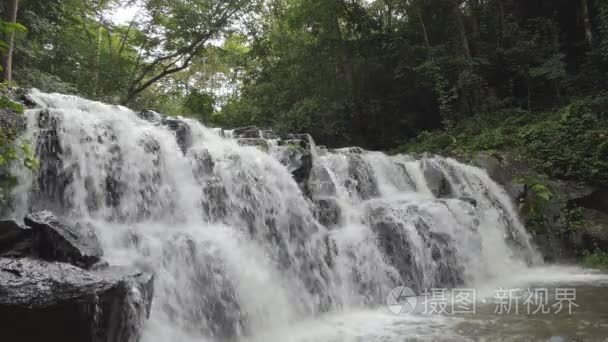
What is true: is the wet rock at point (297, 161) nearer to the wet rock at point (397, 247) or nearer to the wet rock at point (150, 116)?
the wet rock at point (397, 247)

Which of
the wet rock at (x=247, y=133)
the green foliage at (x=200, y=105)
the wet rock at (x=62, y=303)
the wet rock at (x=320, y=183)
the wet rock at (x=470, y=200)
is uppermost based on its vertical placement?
the green foliage at (x=200, y=105)

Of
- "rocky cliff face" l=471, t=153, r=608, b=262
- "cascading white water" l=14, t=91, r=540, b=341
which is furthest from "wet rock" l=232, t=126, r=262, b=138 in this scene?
"rocky cliff face" l=471, t=153, r=608, b=262

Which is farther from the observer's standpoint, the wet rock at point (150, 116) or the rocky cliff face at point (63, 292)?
the wet rock at point (150, 116)

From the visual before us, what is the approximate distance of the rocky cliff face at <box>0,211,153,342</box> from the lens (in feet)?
10.6

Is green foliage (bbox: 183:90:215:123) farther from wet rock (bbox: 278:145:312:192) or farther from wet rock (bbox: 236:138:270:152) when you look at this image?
wet rock (bbox: 278:145:312:192)

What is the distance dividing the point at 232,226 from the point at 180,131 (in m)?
2.66

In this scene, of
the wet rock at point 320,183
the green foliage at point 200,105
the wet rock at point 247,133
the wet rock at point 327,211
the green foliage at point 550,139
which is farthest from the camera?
the green foliage at point 200,105

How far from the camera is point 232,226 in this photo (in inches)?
258

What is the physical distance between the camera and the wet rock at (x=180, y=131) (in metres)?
8.05

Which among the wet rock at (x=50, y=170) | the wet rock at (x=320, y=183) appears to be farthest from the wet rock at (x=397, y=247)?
the wet rock at (x=50, y=170)

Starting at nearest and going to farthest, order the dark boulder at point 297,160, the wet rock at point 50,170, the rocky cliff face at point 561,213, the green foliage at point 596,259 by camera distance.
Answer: the wet rock at point 50,170
the dark boulder at point 297,160
the green foliage at point 596,259
the rocky cliff face at point 561,213

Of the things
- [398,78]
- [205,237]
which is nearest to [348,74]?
[398,78]

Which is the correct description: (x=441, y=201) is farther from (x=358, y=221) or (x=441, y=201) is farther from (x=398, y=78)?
(x=398, y=78)

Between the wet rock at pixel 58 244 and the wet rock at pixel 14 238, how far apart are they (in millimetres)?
83
